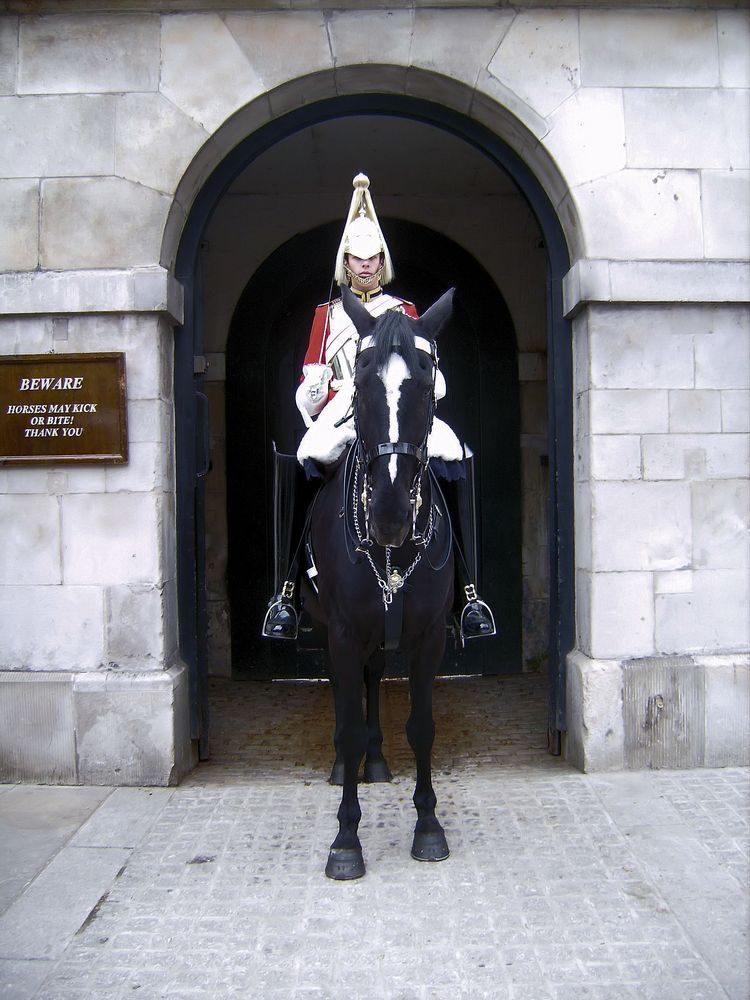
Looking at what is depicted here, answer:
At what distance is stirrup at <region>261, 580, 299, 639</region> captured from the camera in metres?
4.22

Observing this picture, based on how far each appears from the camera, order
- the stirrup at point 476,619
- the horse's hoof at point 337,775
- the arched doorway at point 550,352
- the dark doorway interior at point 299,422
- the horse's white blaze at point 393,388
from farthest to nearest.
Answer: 1. the dark doorway interior at point 299,422
2. the arched doorway at point 550,352
3. the horse's hoof at point 337,775
4. the stirrup at point 476,619
5. the horse's white blaze at point 393,388

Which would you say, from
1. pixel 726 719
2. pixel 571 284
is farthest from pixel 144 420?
pixel 726 719

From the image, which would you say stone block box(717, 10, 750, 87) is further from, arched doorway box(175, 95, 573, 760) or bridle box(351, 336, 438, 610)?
bridle box(351, 336, 438, 610)

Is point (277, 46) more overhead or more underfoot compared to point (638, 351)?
more overhead

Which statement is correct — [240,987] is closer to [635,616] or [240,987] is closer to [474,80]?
[635,616]

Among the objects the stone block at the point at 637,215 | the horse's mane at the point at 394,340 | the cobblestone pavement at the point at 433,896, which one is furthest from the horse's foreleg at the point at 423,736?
the stone block at the point at 637,215

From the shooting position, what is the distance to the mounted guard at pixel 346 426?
3.86 metres

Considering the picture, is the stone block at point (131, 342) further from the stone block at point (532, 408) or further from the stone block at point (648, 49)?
the stone block at point (532, 408)

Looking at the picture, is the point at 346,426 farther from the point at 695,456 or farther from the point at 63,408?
the point at 695,456

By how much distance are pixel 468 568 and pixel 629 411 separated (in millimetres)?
1434

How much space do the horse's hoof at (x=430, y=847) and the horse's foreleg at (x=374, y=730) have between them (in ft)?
2.94

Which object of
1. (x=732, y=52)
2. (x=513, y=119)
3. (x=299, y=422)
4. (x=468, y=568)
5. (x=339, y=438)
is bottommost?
(x=468, y=568)

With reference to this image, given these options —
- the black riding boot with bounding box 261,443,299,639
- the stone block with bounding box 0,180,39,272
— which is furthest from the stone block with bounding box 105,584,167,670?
the stone block with bounding box 0,180,39,272

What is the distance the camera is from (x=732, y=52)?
4.64m
